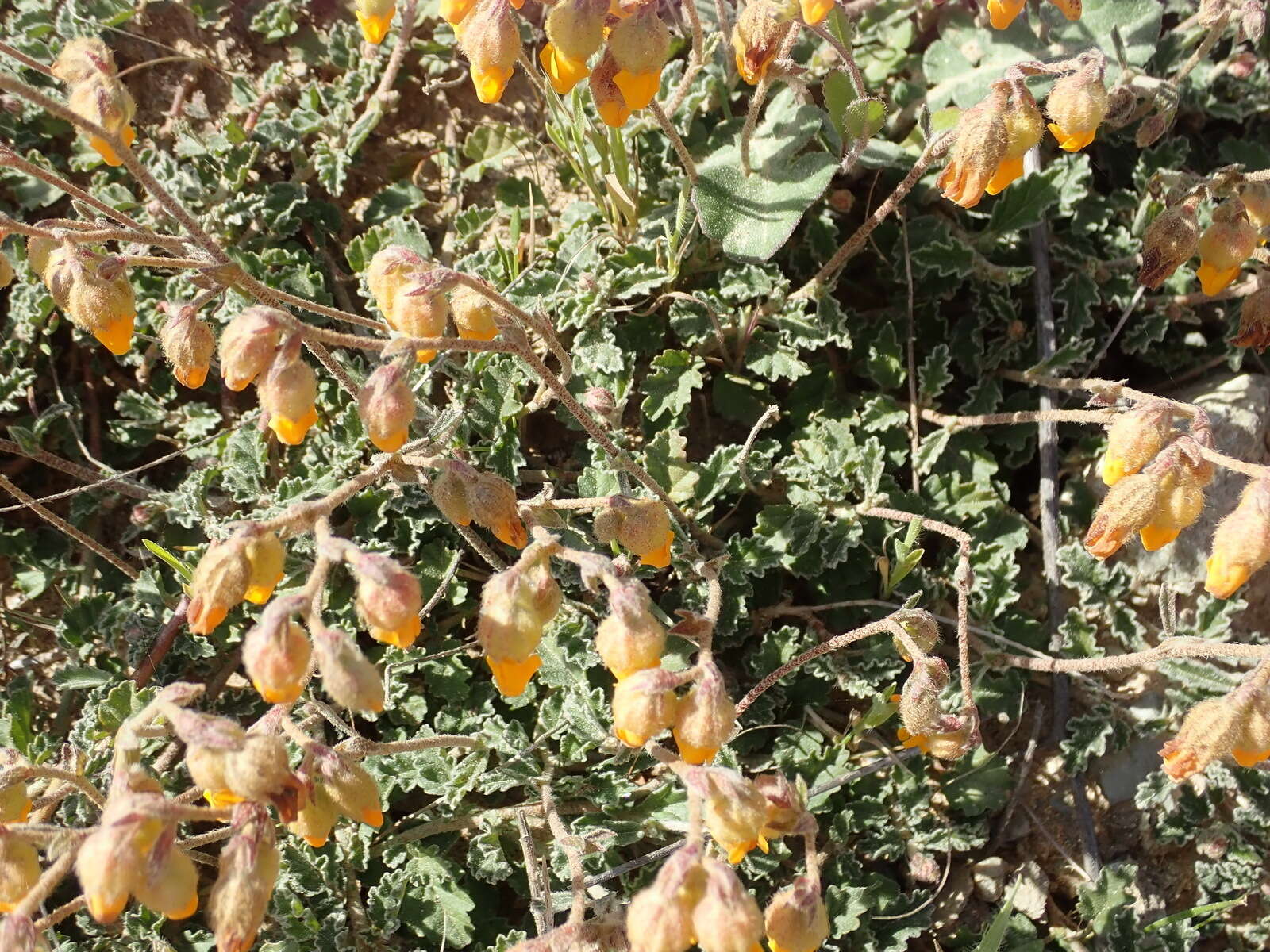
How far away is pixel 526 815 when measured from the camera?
9.91 ft

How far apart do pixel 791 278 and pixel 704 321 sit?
485 mm

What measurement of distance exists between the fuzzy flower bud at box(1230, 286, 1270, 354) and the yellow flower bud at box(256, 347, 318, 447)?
284 cm

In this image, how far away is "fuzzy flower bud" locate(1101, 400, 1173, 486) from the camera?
2.63 m

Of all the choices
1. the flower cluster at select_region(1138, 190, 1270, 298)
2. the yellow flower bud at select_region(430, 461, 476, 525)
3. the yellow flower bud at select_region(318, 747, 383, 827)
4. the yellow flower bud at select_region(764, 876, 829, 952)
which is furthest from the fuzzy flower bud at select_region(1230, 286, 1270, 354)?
the yellow flower bud at select_region(318, 747, 383, 827)

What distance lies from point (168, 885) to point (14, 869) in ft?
1.33

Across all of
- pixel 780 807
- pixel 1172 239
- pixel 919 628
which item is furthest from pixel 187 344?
pixel 1172 239

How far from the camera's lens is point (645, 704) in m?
2.20

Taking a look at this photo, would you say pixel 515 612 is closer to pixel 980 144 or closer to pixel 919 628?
pixel 919 628

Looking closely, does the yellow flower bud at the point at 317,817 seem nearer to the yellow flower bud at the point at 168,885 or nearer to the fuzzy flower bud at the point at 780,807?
the yellow flower bud at the point at 168,885

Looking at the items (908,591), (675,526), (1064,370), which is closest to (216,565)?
(675,526)

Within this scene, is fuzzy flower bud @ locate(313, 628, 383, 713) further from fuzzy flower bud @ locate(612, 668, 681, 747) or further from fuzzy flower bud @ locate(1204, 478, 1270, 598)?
fuzzy flower bud @ locate(1204, 478, 1270, 598)

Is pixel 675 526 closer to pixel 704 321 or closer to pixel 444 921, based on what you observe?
pixel 704 321

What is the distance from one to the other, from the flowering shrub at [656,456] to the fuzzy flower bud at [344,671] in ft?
0.34

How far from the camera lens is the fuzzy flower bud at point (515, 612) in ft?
7.34
